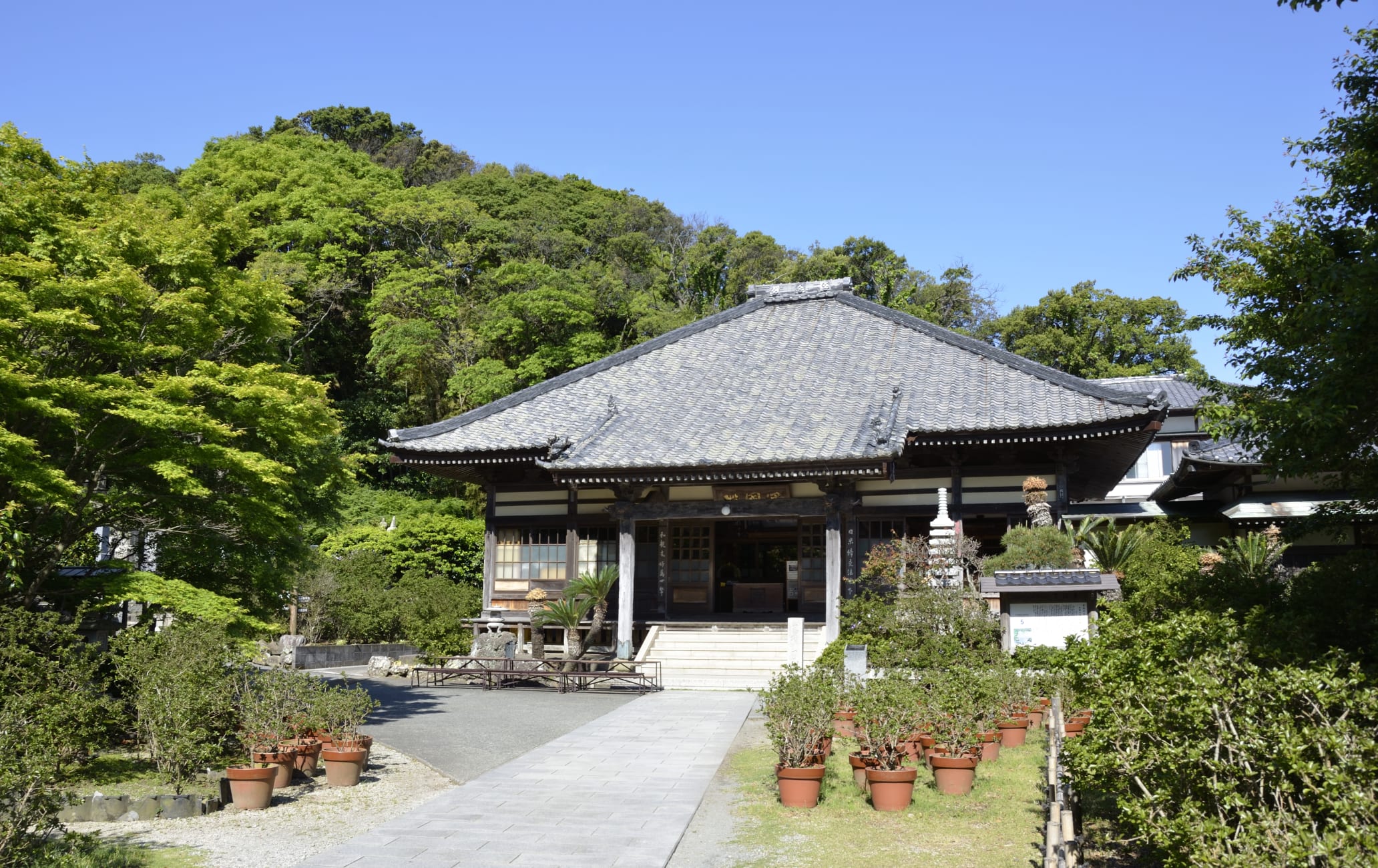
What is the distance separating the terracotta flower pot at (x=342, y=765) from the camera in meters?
9.52

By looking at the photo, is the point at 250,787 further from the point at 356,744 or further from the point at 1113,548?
the point at 1113,548

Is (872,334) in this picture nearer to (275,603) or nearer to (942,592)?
(942,592)

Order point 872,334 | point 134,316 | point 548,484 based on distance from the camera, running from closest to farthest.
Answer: point 134,316 → point 548,484 → point 872,334

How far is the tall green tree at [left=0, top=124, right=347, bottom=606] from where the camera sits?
9.58 metres

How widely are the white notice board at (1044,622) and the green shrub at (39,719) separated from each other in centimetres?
1058

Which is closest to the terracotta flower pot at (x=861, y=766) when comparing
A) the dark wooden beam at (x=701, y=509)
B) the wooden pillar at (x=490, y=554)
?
the dark wooden beam at (x=701, y=509)

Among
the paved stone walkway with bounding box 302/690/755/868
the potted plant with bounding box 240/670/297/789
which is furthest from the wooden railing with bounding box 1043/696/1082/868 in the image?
the potted plant with bounding box 240/670/297/789

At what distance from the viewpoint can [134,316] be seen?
10.3 metres

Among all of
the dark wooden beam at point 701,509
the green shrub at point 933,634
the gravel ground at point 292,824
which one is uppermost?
the dark wooden beam at point 701,509

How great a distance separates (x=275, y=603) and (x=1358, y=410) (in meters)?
11.1

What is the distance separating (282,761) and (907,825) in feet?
18.5

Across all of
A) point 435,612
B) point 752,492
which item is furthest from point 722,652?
point 435,612

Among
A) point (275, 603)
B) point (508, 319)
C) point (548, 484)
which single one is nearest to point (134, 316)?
point (275, 603)

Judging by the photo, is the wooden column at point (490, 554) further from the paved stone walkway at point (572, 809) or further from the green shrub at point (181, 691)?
the green shrub at point (181, 691)
